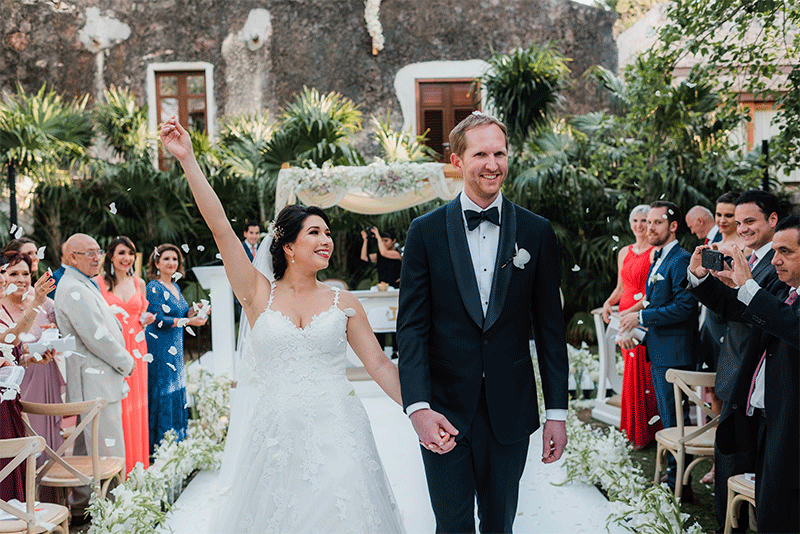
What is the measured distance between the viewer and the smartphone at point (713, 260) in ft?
9.70

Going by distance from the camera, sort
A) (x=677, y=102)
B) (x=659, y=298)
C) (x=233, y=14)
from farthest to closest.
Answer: (x=233, y=14) → (x=677, y=102) → (x=659, y=298)

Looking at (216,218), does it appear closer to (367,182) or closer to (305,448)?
(305,448)

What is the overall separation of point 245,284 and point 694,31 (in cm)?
332

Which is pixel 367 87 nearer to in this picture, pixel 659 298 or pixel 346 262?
pixel 346 262

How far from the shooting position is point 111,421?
4242mm

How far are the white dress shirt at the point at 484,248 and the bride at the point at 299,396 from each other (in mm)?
578

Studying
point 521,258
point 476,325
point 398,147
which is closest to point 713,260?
point 521,258

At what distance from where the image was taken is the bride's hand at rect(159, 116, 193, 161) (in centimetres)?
247

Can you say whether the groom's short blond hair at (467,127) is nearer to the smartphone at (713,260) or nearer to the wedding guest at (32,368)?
the smartphone at (713,260)

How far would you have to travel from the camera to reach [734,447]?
10.7 feet

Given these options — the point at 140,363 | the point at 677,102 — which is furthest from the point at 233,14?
the point at 140,363

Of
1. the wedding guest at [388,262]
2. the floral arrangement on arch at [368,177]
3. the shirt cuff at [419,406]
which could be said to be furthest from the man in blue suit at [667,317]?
the wedding guest at [388,262]

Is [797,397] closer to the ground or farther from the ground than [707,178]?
closer to the ground

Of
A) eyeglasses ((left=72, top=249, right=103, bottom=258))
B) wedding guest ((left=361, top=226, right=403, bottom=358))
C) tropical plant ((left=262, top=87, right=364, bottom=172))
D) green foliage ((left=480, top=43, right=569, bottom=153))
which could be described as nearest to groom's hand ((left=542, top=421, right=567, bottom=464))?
eyeglasses ((left=72, top=249, right=103, bottom=258))
